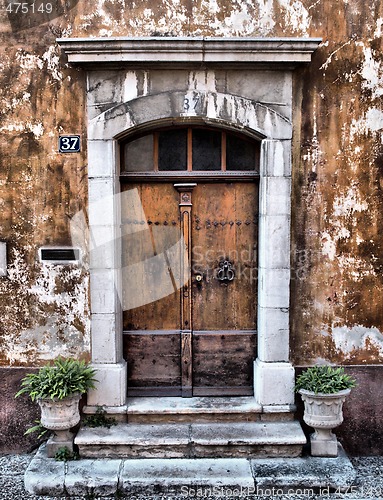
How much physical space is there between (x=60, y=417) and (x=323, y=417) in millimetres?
2464

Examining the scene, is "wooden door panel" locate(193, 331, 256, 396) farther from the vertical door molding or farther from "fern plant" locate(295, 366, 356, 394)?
"fern plant" locate(295, 366, 356, 394)

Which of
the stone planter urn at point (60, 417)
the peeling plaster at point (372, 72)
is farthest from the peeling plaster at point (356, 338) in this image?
the stone planter urn at point (60, 417)

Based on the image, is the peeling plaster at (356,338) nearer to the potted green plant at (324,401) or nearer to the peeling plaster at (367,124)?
the potted green plant at (324,401)

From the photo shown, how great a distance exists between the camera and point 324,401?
479 centimetres

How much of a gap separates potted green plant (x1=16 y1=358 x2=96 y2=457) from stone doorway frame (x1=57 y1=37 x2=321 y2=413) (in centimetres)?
32

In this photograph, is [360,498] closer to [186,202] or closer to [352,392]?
[352,392]

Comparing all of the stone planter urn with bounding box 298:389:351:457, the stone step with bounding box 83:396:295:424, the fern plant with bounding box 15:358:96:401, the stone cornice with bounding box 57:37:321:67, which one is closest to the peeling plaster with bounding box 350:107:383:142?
the stone cornice with bounding box 57:37:321:67

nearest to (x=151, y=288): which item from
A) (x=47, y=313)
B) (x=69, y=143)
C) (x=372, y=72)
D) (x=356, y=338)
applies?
(x=47, y=313)

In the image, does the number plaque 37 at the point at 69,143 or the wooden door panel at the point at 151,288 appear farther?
the wooden door panel at the point at 151,288

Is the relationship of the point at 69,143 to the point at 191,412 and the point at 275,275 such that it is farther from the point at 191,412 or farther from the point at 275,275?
the point at 191,412

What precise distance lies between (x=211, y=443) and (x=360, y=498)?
1384 mm

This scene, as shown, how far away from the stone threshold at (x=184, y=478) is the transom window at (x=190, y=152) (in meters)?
2.89

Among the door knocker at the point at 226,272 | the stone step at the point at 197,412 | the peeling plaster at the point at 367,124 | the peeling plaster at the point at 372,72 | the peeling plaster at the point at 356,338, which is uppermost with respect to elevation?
the peeling plaster at the point at 372,72

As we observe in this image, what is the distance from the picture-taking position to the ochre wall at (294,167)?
4953 mm
